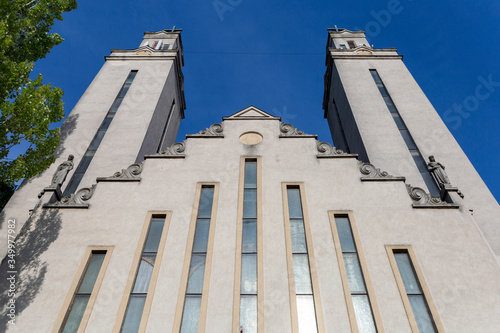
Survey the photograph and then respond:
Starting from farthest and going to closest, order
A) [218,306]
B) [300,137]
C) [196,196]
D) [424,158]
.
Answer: [424,158] → [300,137] → [196,196] → [218,306]

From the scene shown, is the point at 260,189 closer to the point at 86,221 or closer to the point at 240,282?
the point at 240,282

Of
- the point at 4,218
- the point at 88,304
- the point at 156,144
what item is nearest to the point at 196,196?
the point at 88,304

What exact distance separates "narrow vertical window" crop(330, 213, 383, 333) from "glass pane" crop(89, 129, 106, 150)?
16.0 meters

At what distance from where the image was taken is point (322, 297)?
10.6m

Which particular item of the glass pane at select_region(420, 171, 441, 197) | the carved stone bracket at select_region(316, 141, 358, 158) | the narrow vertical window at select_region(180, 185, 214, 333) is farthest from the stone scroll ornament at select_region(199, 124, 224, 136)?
the glass pane at select_region(420, 171, 441, 197)

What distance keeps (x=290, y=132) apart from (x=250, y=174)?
3467mm

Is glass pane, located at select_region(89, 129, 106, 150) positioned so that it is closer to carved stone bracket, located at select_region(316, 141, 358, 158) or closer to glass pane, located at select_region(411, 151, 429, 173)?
carved stone bracket, located at select_region(316, 141, 358, 158)

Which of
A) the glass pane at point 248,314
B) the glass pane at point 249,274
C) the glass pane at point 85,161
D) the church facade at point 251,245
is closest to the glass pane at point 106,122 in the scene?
the glass pane at point 85,161


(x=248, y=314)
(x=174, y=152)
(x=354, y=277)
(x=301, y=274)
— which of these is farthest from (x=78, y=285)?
(x=354, y=277)

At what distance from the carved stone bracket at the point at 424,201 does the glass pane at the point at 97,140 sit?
18.4 metres

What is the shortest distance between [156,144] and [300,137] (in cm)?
1319

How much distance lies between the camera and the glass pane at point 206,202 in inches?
518

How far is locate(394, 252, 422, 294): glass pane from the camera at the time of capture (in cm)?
1092

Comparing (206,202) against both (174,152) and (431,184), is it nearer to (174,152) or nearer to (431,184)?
(174,152)
